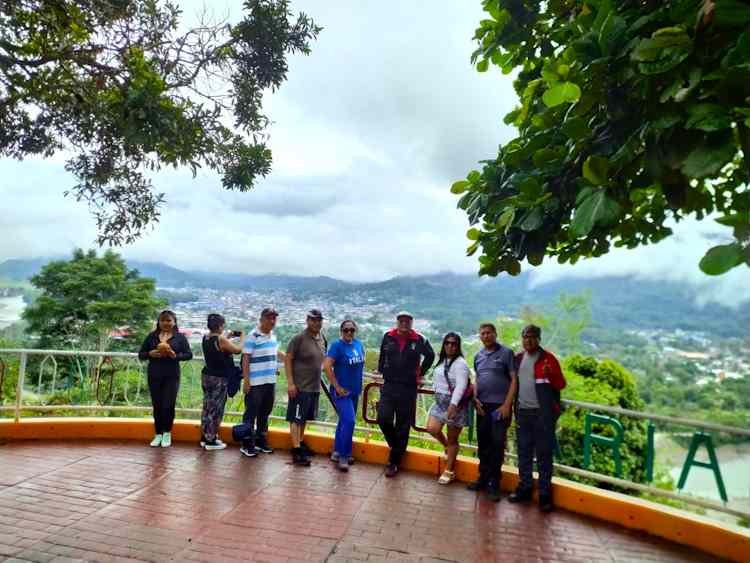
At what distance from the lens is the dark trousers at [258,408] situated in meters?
5.95

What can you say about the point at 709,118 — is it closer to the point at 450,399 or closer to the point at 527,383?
the point at 527,383

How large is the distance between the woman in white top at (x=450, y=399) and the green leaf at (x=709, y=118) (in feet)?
13.7

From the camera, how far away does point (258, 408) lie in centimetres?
600

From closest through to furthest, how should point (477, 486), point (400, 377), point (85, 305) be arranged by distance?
1. point (477, 486)
2. point (400, 377)
3. point (85, 305)

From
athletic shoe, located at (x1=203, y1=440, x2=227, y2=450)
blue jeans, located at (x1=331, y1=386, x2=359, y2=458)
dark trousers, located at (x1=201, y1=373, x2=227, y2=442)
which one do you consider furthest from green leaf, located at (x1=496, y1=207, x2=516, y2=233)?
athletic shoe, located at (x1=203, y1=440, x2=227, y2=450)

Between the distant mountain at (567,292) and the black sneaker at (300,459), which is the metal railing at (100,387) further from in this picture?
the distant mountain at (567,292)

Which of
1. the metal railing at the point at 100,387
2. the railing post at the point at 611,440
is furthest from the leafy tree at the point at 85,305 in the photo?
the railing post at the point at 611,440

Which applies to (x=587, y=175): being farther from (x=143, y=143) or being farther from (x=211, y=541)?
(x=143, y=143)

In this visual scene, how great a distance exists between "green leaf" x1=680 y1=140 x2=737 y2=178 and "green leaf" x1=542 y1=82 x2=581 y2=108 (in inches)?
18.1

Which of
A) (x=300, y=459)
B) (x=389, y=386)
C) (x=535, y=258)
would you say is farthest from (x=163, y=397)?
(x=535, y=258)

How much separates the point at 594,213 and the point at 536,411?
3633mm

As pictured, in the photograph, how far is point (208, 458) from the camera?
18.9 feet

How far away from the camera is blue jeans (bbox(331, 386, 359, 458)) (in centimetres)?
572

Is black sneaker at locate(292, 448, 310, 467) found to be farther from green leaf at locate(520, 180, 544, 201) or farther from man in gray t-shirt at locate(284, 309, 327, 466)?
green leaf at locate(520, 180, 544, 201)
